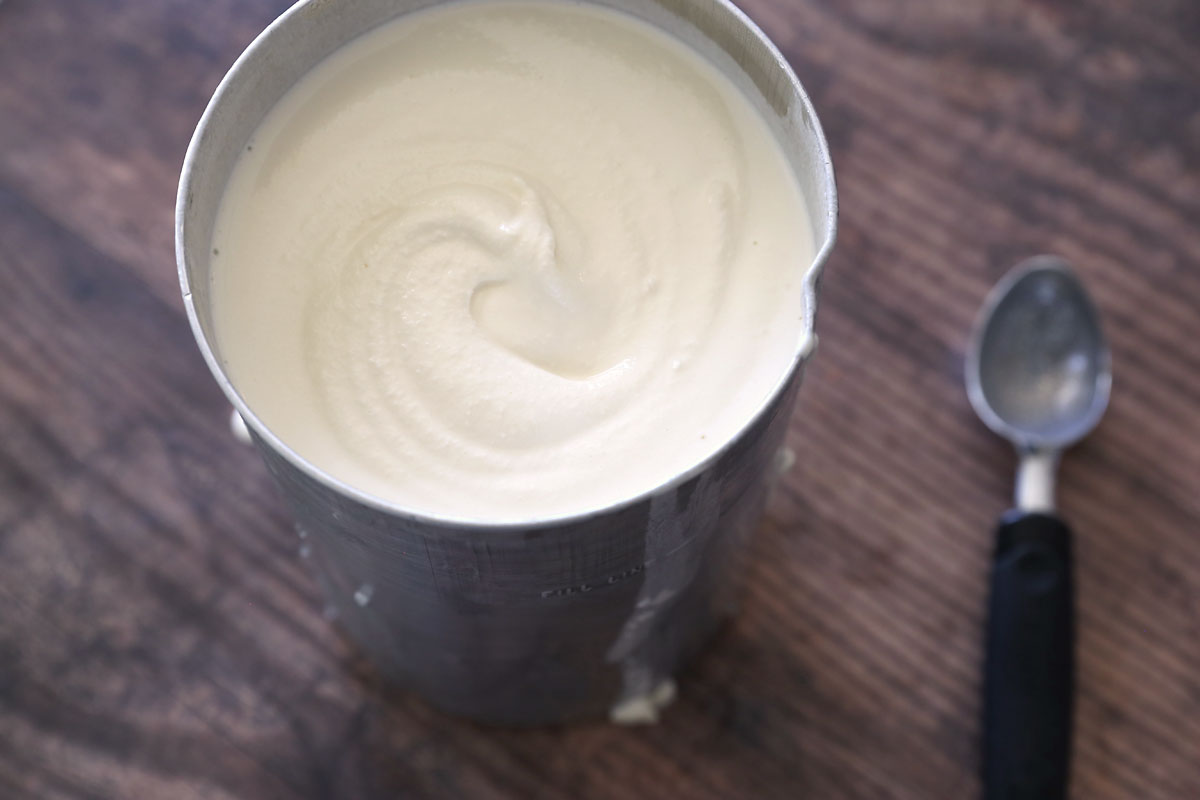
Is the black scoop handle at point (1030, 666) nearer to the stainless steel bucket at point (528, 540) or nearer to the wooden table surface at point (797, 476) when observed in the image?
the wooden table surface at point (797, 476)

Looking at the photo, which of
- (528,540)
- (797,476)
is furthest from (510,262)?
(797,476)

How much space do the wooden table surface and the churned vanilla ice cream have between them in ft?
0.73

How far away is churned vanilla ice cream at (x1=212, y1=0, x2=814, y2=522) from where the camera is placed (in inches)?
18.3

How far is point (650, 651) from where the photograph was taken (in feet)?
1.96

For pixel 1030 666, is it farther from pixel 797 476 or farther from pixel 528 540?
pixel 528 540

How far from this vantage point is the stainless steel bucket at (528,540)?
41 centimetres

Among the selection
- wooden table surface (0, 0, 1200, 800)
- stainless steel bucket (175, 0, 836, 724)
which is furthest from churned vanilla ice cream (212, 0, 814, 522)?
wooden table surface (0, 0, 1200, 800)

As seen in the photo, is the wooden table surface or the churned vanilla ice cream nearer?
the churned vanilla ice cream

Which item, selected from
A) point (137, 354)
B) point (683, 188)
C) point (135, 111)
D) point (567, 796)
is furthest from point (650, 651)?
point (135, 111)

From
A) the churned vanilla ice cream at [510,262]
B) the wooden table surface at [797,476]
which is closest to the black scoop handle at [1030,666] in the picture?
the wooden table surface at [797,476]

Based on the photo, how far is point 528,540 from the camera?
401 mm

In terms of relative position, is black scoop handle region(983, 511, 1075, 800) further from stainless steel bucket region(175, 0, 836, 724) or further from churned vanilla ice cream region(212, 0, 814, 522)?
churned vanilla ice cream region(212, 0, 814, 522)

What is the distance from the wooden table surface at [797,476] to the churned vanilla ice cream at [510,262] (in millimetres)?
222

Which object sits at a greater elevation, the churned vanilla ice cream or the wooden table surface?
the churned vanilla ice cream
